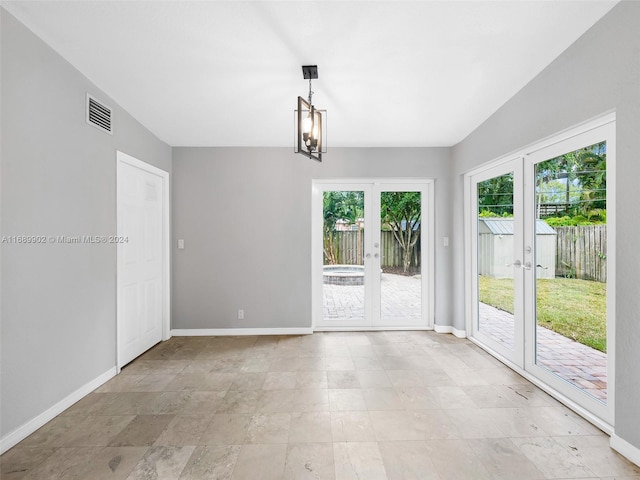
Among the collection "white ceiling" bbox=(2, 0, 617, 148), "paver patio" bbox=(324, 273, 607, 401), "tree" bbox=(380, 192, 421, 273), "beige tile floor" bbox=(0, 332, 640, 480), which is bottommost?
"beige tile floor" bbox=(0, 332, 640, 480)

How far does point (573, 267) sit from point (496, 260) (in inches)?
39.0

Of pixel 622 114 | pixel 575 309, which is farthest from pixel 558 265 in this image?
pixel 622 114

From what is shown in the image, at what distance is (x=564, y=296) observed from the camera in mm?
2564

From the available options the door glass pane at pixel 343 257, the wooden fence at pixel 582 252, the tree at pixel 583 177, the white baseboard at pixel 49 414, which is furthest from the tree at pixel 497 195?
the white baseboard at pixel 49 414

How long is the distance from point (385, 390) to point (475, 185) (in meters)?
2.63

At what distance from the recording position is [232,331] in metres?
4.20

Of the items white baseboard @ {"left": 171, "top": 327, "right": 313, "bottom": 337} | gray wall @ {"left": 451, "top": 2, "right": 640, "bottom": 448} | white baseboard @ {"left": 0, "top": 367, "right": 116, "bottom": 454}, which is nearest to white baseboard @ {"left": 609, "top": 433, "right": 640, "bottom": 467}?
gray wall @ {"left": 451, "top": 2, "right": 640, "bottom": 448}

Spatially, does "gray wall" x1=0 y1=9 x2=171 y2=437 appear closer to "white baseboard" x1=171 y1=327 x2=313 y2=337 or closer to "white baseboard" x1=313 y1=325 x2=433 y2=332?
"white baseboard" x1=171 y1=327 x2=313 y2=337

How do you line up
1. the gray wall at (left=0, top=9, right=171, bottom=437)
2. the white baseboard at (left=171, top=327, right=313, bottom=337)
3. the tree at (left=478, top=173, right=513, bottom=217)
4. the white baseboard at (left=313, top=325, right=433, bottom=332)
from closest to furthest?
the gray wall at (left=0, top=9, right=171, bottom=437), the tree at (left=478, top=173, right=513, bottom=217), the white baseboard at (left=171, top=327, right=313, bottom=337), the white baseboard at (left=313, top=325, right=433, bottom=332)

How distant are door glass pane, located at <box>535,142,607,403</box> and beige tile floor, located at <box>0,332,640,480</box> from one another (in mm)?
360

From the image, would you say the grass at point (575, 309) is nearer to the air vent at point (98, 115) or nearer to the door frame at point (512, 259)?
the door frame at point (512, 259)

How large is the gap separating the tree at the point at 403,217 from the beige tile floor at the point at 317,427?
1567 millimetres

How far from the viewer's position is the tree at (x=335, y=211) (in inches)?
173

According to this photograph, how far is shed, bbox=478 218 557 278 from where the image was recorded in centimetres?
272
